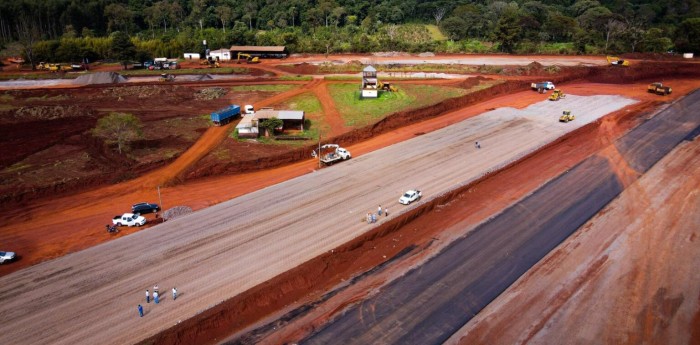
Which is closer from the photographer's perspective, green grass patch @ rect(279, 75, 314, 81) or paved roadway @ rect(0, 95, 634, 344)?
paved roadway @ rect(0, 95, 634, 344)

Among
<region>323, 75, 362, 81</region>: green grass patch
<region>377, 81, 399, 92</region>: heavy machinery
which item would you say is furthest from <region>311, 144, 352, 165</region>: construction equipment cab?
<region>323, 75, 362, 81</region>: green grass patch

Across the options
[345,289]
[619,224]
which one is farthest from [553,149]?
[345,289]

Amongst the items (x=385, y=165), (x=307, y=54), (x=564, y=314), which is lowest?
(x=564, y=314)

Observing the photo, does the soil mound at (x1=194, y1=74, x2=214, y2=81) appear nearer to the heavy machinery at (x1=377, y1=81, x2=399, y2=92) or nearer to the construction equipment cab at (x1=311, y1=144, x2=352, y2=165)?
the heavy machinery at (x1=377, y1=81, x2=399, y2=92)

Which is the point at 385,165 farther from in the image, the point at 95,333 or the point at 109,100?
the point at 109,100

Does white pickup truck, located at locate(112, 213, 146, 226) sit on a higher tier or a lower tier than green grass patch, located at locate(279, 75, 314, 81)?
lower

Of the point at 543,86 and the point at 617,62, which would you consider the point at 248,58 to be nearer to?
the point at 543,86
